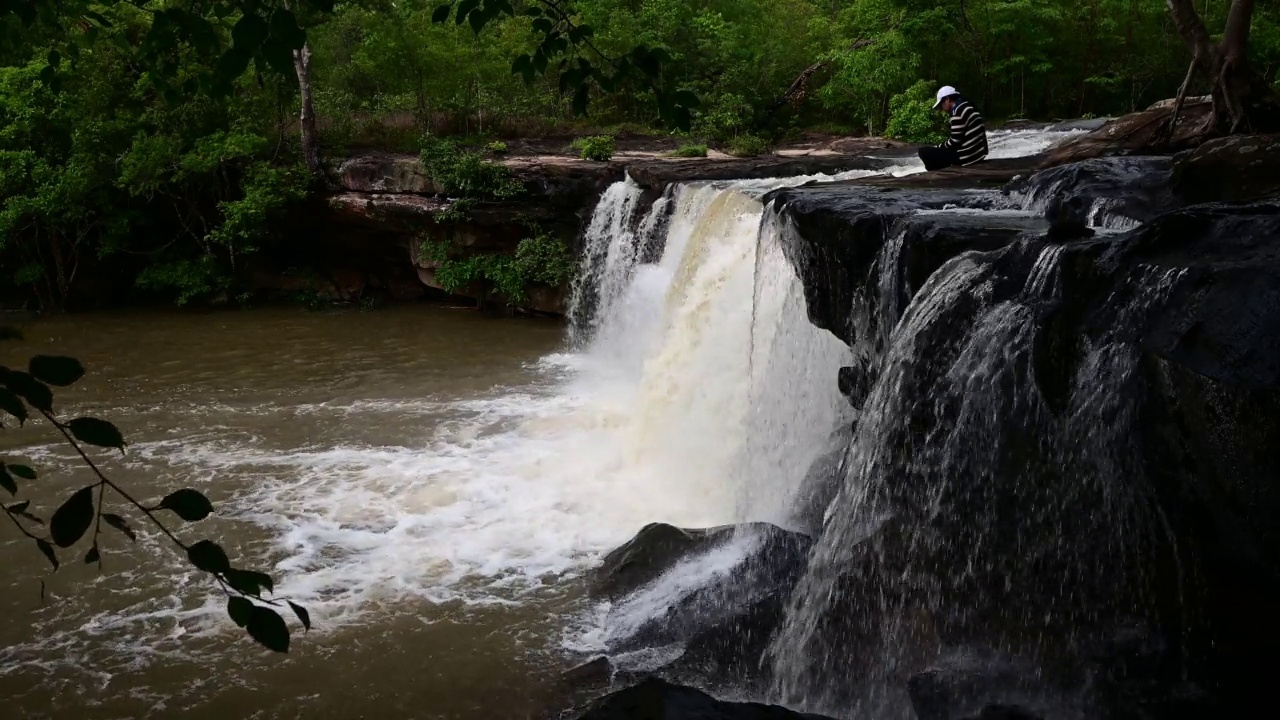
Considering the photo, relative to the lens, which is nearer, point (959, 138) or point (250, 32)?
point (250, 32)

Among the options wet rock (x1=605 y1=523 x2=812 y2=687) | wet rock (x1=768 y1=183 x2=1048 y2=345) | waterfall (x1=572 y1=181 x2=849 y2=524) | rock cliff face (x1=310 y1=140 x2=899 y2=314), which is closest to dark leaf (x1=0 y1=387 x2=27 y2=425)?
wet rock (x1=605 y1=523 x2=812 y2=687)

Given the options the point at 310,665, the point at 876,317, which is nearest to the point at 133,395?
the point at 310,665

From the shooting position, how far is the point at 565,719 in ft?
14.7

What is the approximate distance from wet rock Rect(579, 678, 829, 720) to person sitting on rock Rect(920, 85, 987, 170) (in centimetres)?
707

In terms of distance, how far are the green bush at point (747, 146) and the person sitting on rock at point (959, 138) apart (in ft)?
18.0

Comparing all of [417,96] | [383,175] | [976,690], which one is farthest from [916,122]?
[976,690]

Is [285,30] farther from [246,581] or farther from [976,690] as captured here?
[976,690]

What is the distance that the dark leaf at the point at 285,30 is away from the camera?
1732 millimetres

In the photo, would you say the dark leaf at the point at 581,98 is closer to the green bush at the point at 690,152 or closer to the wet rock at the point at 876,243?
the wet rock at the point at 876,243

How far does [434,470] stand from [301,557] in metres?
1.74

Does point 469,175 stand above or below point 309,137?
below

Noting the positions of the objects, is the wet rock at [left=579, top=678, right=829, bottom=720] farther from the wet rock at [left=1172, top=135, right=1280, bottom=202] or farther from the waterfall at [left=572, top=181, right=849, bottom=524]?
the wet rock at [left=1172, top=135, right=1280, bottom=202]

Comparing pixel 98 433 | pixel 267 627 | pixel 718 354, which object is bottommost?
pixel 718 354

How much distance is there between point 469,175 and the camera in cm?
1325
